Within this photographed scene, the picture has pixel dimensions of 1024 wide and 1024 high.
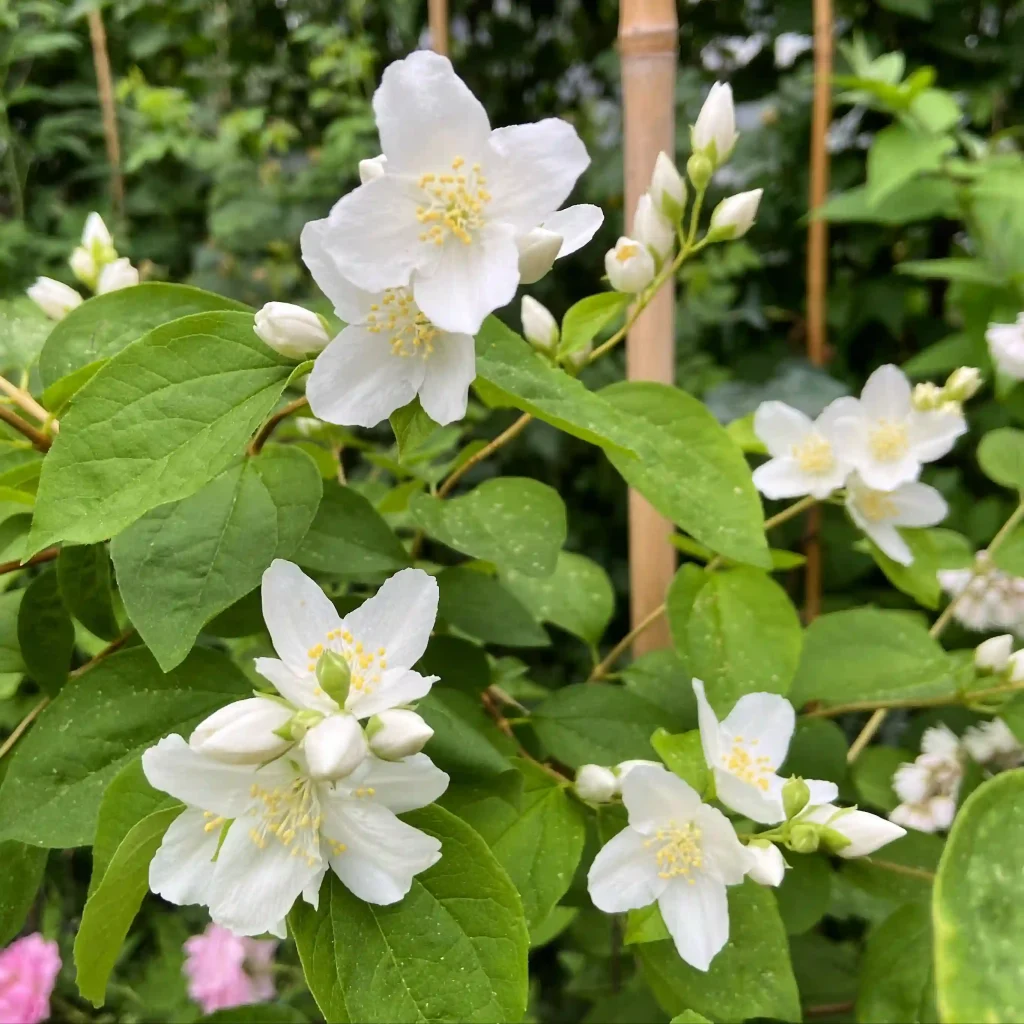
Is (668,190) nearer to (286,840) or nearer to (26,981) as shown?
(286,840)

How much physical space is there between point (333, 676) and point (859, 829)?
0.98ft

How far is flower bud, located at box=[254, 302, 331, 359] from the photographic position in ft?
1.29

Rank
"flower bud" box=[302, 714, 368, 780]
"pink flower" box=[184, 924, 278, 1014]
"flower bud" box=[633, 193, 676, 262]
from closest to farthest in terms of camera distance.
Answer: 1. "flower bud" box=[302, 714, 368, 780]
2. "flower bud" box=[633, 193, 676, 262]
3. "pink flower" box=[184, 924, 278, 1014]

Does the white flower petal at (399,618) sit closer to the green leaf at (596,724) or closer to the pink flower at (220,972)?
the green leaf at (596,724)

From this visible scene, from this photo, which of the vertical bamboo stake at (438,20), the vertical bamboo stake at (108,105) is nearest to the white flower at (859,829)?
the vertical bamboo stake at (438,20)

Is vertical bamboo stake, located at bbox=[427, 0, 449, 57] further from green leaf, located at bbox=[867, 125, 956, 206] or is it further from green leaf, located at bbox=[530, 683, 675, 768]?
green leaf, located at bbox=[530, 683, 675, 768]

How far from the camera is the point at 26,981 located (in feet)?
2.49

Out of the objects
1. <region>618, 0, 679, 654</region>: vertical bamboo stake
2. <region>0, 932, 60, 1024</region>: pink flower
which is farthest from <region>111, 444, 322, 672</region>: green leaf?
<region>0, 932, 60, 1024</region>: pink flower

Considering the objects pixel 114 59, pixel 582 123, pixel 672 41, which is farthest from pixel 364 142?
pixel 672 41

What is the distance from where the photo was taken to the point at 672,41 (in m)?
0.64

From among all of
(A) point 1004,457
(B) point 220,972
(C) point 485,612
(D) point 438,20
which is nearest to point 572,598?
(C) point 485,612

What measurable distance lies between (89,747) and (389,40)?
1524 millimetres

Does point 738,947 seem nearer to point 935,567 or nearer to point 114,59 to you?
point 935,567

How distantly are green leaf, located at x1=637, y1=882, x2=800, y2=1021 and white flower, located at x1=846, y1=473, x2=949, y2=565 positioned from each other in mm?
286
